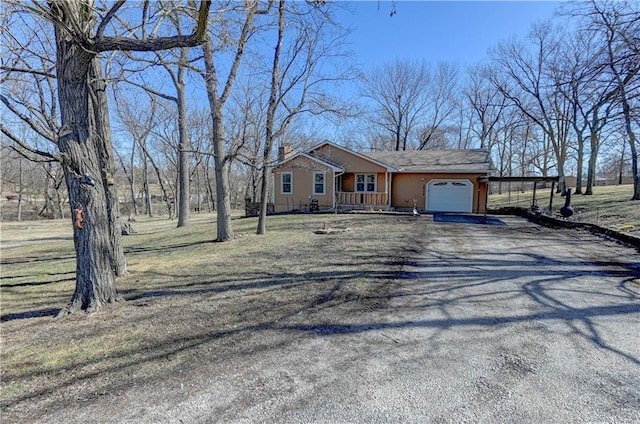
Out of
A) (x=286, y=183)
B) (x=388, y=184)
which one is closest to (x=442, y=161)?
(x=388, y=184)

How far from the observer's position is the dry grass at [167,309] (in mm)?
2844

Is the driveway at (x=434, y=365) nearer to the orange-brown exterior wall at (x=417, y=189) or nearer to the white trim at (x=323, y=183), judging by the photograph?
the orange-brown exterior wall at (x=417, y=189)

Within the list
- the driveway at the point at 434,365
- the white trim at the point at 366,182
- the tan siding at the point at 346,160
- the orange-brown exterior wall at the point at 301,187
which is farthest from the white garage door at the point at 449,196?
the driveway at the point at 434,365

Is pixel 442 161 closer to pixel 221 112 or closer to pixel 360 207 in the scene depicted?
pixel 360 207

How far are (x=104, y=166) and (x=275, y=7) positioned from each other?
6.77 meters

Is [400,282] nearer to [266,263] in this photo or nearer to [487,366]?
[487,366]

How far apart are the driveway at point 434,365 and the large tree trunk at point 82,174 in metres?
2.51

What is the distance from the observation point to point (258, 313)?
4094 mm

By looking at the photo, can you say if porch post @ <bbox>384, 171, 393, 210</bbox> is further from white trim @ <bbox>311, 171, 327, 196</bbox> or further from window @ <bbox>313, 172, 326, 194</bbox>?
window @ <bbox>313, 172, 326, 194</bbox>

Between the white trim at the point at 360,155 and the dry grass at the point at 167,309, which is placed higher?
the white trim at the point at 360,155

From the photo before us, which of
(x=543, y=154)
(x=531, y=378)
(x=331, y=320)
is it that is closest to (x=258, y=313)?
(x=331, y=320)

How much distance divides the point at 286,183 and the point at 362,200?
5098 mm

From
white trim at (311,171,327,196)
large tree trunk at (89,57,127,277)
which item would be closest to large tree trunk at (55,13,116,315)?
large tree trunk at (89,57,127,277)

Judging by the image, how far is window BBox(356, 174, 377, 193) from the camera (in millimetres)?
19656
